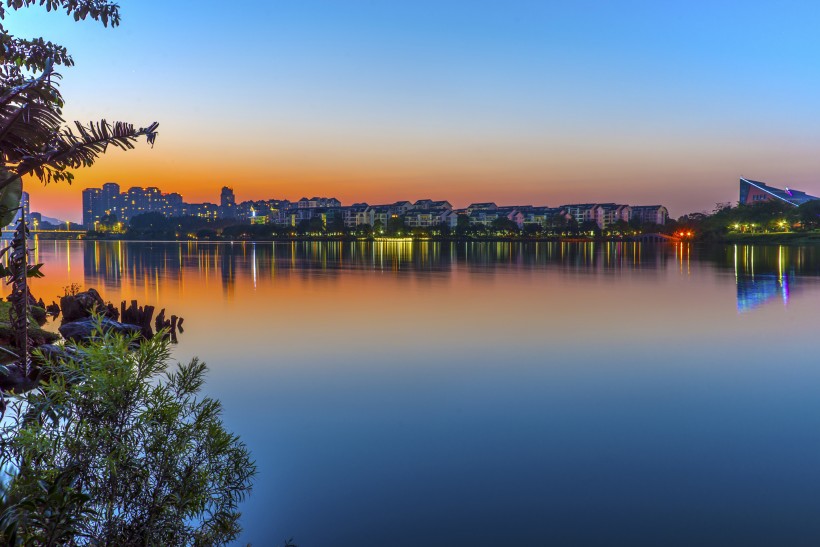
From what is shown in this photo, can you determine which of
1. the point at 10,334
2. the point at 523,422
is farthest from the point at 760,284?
the point at 10,334

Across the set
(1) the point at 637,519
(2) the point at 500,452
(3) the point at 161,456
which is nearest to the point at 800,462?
(1) the point at 637,519

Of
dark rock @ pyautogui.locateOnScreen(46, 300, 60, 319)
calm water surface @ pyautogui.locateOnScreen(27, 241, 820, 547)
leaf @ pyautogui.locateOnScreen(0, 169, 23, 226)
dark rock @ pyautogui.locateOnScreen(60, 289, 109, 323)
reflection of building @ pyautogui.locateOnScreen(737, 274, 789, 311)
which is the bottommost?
calm water surface @ pyautogui.locateOnScreen(27, 241, 820, 547)

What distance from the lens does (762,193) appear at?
526 ft

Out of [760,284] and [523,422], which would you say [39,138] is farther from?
[760,284]

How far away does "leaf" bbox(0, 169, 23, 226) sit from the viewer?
4.79 meters

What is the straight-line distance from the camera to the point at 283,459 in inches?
320

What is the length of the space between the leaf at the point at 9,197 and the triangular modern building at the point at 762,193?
17152cm

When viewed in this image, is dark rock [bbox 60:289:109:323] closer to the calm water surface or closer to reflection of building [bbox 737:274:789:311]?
the calm water surface

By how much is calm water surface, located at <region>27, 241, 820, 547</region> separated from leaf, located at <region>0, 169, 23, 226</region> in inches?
142

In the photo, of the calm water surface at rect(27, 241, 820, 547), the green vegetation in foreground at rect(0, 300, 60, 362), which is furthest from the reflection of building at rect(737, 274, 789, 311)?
the green vegetation in foreground at rect(0, 300, 60, 362)

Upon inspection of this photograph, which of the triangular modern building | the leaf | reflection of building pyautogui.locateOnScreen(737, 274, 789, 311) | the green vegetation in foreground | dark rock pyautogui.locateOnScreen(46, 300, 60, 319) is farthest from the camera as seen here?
the triangular modern building

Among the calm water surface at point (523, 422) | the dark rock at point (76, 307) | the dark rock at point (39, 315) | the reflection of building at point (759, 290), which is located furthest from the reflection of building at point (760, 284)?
the dark rock at point (39, 315)

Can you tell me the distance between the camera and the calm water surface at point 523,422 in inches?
253

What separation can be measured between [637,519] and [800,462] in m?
2.96
